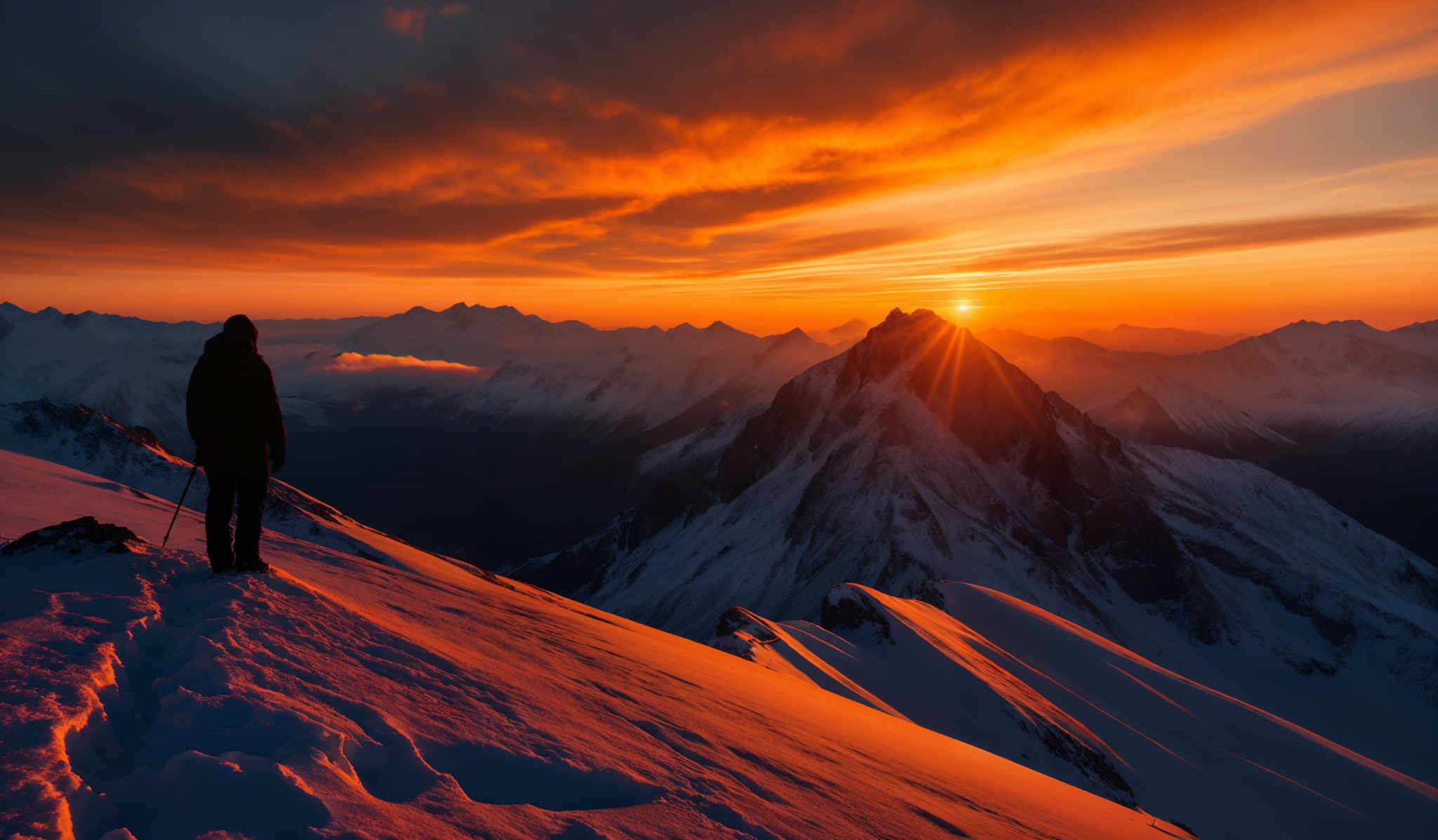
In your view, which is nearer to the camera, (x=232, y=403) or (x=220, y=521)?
(x=220, y=521)

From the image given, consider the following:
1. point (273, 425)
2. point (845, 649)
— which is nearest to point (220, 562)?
point (273, 425)

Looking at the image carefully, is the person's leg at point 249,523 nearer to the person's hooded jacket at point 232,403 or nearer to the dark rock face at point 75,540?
the person's hooded jacket at point 232,403

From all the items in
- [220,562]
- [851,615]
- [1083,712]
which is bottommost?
[1083,712]

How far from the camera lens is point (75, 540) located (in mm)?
7160

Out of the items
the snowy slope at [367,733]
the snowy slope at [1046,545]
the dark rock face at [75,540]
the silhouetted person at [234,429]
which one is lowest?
the snowy slope at [1046,545]

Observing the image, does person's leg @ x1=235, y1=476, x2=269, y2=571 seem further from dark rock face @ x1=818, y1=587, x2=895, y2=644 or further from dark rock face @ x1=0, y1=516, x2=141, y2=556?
dark rock face @ x1=818, y1=587, x2=895, y2=644

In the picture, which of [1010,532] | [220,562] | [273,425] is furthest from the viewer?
[1010,532]

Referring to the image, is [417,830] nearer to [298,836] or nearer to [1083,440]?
[298,836]

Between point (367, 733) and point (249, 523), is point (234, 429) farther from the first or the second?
point (367, 733)

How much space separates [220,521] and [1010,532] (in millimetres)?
95369

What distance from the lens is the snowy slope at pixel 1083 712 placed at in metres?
28.0

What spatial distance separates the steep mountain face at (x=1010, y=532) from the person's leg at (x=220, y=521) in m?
63.0

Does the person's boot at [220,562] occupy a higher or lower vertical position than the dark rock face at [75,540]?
lower

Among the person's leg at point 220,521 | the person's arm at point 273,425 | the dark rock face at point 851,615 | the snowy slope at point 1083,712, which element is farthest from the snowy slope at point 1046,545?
the person's leg at point 220,521
